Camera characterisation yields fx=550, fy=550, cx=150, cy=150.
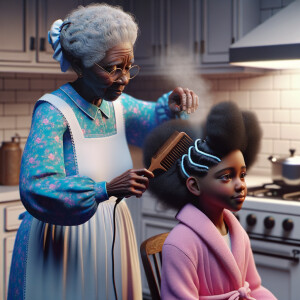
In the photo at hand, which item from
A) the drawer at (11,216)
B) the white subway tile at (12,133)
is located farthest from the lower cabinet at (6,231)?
the white subway tile at (12,133)

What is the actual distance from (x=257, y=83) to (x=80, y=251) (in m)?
2.18

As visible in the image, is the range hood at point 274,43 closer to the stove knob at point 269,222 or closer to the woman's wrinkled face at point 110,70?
the stove knob at point 269,222

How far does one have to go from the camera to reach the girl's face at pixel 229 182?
1.18 m

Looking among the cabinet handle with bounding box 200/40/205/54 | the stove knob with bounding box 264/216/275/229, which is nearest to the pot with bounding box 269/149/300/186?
the stove knob with bounding box 264/216/275/229

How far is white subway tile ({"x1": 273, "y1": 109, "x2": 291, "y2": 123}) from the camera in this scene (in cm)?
320

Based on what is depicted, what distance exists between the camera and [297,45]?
246 cm

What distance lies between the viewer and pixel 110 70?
4.24 feet

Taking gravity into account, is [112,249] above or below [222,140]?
below

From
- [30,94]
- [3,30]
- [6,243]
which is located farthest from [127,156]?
[30,94]

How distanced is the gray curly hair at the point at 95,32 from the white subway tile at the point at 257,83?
81.3 inches

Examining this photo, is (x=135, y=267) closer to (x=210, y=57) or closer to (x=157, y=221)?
(x=157, y=221)

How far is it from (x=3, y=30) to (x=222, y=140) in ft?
7.08

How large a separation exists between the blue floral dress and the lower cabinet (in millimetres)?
1409

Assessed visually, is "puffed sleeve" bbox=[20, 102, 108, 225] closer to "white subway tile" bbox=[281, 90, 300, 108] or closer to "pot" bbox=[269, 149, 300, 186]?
"pot" bbox=[269, 149, 300, 186]
